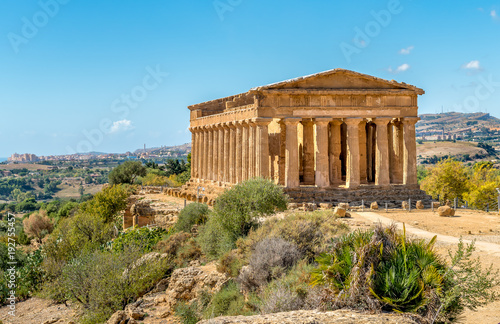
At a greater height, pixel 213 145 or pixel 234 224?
pixel 213 145

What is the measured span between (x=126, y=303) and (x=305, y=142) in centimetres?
2070

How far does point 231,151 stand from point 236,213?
15.8 m

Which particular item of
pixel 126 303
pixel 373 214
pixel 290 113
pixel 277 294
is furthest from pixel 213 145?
pixel 277 294

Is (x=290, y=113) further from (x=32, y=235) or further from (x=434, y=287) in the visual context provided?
(x=32, y=235)

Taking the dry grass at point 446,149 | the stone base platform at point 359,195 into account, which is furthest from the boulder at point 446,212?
the dry grass at point 446,149

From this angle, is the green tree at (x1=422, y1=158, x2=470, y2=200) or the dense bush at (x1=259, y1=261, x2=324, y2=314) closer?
the dense bush at (x1=259, y1=261, x2=324, y2=314)

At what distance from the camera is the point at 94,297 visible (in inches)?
725

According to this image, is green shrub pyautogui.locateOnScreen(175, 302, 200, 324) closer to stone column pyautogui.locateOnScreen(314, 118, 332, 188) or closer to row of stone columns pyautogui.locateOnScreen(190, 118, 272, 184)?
row of stone columns pyautogui.locateOnScreen(190, 118, 272, 184)

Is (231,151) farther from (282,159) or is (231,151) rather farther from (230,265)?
(230,265)

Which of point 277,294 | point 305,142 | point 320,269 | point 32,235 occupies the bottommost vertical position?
point 32,235

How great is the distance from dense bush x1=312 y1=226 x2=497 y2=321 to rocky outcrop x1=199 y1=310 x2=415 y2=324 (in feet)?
1.65

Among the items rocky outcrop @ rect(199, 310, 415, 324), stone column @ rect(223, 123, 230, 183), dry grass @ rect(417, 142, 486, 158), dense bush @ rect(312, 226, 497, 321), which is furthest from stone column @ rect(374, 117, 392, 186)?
dry grass @ rect(417, 142, 486, 158)

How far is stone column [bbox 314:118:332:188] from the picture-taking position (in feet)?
102

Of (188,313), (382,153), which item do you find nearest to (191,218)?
(188,313)
